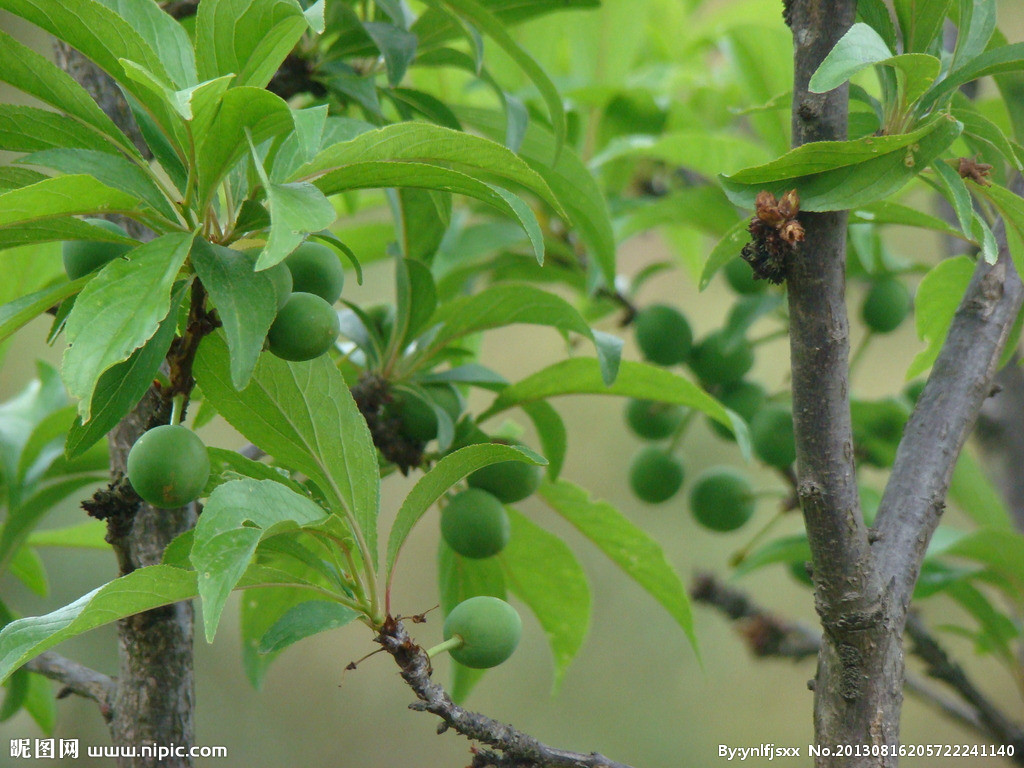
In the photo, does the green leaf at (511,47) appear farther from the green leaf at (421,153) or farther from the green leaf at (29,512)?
the green leaf at (29,512)

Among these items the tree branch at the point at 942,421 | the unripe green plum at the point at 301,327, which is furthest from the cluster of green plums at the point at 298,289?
the tree branch at the point at 942,421

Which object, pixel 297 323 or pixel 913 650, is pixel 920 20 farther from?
pixel 913 650

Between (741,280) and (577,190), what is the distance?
0.37m

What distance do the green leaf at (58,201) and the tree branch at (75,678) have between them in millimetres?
328

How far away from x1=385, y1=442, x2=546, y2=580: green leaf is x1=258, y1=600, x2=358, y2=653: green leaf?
0.12 feet

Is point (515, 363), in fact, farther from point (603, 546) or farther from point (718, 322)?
point (603, 546)

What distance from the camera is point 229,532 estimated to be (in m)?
0.39

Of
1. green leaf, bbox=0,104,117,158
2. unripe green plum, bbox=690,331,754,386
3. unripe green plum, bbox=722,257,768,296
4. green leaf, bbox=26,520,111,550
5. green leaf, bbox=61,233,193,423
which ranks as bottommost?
green leaf, bbox=61,233,193,423

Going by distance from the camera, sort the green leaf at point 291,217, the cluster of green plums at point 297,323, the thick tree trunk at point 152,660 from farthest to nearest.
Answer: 1. the thick tree trunk at point 152,660
2. the cluster of green plums at point 297,323
3. the green leaf at point 291,217

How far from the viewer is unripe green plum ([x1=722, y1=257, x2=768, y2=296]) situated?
1.01m

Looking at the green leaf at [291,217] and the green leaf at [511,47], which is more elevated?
the green leaf at [511,47]

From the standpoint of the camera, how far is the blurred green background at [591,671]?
2082 mm

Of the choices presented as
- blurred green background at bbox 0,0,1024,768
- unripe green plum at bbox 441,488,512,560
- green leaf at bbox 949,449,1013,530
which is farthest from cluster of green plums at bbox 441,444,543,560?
blurred green background at bbox 0,0,1024,768

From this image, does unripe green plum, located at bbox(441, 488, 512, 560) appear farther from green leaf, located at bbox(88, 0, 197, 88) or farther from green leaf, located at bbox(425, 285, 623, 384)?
green leaf, located at bbox(88, 0, 197, 88)
